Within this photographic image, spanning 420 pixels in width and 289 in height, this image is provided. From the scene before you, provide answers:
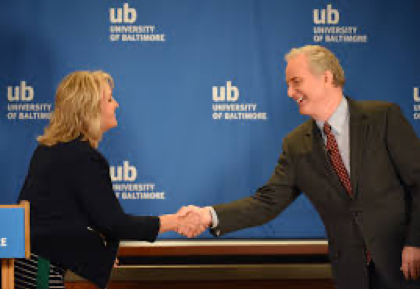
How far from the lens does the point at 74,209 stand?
2146 millimetres

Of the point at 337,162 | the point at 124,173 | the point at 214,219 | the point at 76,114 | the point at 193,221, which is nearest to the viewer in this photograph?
the point at 76,114

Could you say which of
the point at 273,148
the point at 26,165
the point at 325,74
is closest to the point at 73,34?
the point at 26,165

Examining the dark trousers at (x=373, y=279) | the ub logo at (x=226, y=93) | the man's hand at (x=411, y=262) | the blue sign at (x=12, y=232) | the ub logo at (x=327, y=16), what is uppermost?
the ub logo at (x=327, y=16)

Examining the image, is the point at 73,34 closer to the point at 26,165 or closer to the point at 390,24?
the point at 26,165

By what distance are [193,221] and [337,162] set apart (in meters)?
0.93

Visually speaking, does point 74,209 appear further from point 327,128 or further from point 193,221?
point 327,128

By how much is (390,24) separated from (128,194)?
2097 mm

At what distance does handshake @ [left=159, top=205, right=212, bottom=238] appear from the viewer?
2.86 m

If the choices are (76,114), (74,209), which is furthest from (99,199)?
(76,114)

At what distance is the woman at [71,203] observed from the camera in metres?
2.09

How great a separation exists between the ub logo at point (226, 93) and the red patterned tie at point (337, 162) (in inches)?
46.5

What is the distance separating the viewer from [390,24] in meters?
3.59

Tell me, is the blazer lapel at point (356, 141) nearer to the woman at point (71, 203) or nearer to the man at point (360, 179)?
the man at point (360, 179)

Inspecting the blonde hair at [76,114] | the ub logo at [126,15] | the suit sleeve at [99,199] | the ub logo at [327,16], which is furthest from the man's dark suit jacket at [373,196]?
the ub logo at [126,15]
